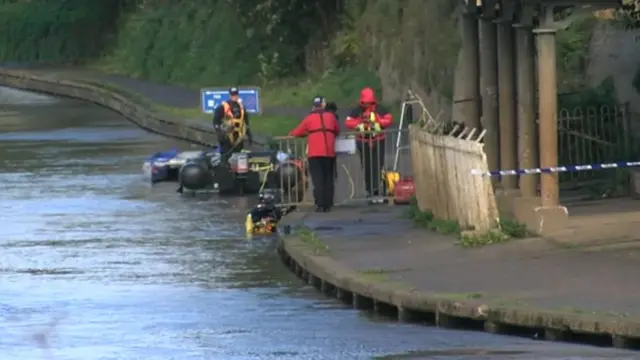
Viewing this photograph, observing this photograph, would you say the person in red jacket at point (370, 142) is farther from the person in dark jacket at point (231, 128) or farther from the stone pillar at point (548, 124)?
the stone pillar at point (548, 124)

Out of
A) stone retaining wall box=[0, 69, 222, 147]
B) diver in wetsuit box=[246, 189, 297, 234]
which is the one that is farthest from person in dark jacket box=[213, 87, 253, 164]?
stone retaining wall box=[0, 69, 222, 147]

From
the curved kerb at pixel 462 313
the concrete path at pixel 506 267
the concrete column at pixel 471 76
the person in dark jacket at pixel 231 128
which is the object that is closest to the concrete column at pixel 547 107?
the concrete path at pixel 506 267

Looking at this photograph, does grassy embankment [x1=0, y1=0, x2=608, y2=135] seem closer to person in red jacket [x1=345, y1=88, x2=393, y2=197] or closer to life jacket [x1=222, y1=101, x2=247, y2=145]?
person in red jacket [x1=345, y1=88, x2=393, y2=197]

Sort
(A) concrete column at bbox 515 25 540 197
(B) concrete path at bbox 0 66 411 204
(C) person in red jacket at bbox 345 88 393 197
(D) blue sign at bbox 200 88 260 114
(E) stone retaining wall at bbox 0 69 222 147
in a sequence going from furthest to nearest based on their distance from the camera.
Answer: (E) stone retaining wall at bbox 0 69 222 147, (D) blue sign at bbox 200 88 260 114, (B) concrete path at bbox 0 66 411 204, (C) person in red jacket at bbox 345 88 393 197, (A) concrete column at bbox 515 25 540 197

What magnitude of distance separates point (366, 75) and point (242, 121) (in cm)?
1486

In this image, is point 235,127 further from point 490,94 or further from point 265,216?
point 490,94

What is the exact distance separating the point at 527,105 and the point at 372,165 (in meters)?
4.74

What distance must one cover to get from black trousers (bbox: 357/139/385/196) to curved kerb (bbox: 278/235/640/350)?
5718 mm

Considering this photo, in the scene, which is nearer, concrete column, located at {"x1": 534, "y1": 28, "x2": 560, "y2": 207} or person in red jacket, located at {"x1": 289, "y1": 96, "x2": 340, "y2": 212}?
concrete column, located at {"x1": 534, "y1": 28, "x2": 560, "y2": 207}

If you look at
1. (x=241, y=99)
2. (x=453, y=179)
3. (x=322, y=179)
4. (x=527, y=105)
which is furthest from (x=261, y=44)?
(x=453, y=179)

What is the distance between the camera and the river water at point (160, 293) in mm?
13547

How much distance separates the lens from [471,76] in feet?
70.4

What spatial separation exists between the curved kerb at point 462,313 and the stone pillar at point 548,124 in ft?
7.56

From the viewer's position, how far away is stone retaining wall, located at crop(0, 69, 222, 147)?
3912cm
